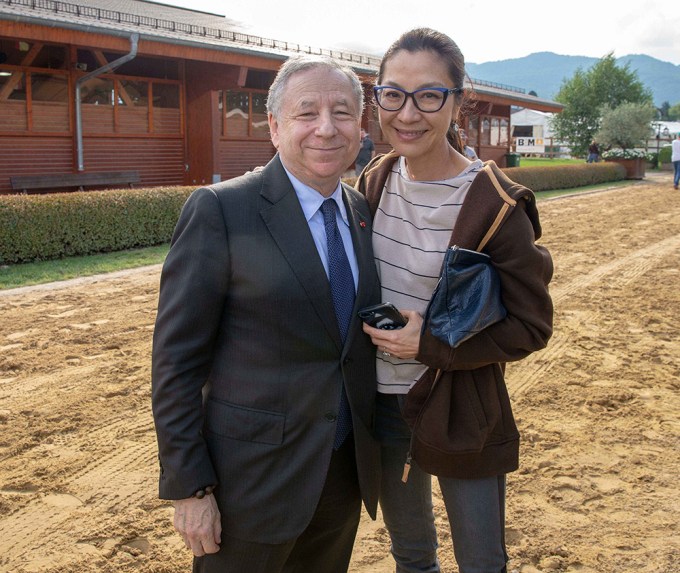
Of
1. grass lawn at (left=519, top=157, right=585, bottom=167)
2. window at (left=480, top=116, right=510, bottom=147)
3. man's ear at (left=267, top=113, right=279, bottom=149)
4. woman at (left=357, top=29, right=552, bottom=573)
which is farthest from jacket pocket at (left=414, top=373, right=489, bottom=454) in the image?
grass lawn at (left=519, top=157, right=585, bottom=167)

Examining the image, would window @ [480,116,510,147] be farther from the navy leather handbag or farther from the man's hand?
the man's hand

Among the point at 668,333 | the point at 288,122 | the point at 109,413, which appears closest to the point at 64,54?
the point at 109,413

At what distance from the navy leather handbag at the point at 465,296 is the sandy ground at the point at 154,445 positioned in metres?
1.62

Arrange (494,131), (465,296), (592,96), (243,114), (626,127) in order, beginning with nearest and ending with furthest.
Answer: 1. (465,296)
2. (243,114)
3. (494,131)
4. (626,127)
5. (592,96)

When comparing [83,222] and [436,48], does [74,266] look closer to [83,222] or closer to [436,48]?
[83,222]

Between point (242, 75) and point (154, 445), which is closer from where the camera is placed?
point (154, 445)

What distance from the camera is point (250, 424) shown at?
6.64ft

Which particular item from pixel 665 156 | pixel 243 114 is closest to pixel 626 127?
pixel 665 156

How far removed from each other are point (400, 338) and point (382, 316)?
86mm

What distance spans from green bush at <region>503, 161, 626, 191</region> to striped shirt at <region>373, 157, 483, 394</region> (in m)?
19.4

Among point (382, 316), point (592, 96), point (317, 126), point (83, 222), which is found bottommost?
point (83, 222)

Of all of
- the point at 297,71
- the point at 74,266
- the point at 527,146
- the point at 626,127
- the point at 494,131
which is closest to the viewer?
the point at 297,71

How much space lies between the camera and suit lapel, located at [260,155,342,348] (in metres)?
2.00

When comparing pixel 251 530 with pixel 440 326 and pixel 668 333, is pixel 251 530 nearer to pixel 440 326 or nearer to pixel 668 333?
pixel 440 326
